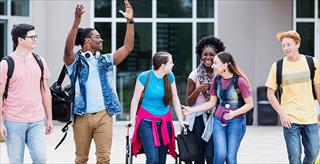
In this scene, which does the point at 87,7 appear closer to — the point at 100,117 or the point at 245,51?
the point at 245,51

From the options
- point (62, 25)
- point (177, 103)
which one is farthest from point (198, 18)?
point (177, 103)

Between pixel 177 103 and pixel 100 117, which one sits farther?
pixel 177 103

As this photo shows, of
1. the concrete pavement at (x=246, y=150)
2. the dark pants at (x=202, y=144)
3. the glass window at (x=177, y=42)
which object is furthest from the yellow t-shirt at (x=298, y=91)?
the glass window at (x=177, y=42)

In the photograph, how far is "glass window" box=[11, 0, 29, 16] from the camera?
691 inches

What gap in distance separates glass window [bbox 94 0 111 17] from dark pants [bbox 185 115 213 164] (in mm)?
9685

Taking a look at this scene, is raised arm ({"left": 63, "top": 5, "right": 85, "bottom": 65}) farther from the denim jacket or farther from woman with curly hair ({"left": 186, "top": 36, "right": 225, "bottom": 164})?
woman with curly hair ({"left": 186, "top": 36, "right": 225, "bottom": 164})

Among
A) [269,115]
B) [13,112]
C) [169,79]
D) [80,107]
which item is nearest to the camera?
[13,112]

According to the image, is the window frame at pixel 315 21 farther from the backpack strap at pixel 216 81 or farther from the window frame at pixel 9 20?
the backpack strap at pixel 216 81

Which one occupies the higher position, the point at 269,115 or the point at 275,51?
the point at 275,51

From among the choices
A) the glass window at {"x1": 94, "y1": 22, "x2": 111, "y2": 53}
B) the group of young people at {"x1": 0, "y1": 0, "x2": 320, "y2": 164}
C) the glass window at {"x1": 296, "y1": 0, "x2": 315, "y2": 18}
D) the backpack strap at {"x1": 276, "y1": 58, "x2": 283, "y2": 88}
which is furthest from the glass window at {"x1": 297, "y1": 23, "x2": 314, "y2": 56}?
the backpack strap at {"x1": 276, "y1": 58, "x2": 283, "y2": 88}

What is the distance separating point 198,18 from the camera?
17953mm

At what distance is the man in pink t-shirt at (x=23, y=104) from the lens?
7.14 meters

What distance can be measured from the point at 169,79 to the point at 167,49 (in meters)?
9.72

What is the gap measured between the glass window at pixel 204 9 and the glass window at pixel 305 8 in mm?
2142
